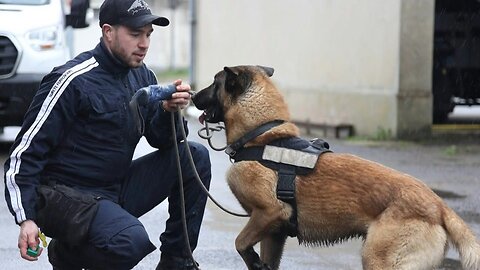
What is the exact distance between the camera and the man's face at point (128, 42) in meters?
4.58

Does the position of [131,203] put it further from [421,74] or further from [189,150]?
[421,74]

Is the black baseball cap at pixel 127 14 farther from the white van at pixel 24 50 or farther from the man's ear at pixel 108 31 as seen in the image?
the white van at pixel 24 50

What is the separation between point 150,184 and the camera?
16.6 ft

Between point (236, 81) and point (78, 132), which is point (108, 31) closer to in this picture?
point (78, 132)

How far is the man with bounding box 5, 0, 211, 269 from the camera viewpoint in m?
4.41

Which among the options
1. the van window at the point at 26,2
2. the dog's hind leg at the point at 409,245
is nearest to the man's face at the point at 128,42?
the dog's hind leg at the point at 409,245

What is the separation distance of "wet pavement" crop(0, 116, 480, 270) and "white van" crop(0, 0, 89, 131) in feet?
2.33

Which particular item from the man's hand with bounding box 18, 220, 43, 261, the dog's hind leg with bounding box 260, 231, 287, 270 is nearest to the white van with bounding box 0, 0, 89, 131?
the dog's hind leg with bounding box 260, 231, 287, 270

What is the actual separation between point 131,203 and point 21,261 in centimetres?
142

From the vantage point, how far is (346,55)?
14.3 metres

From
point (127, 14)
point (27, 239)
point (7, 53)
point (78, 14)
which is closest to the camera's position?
point (27, 239)

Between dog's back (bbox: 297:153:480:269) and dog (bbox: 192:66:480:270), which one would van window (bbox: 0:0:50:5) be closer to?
dog (bbox: 192:66:480:270)

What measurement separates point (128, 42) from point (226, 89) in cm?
67

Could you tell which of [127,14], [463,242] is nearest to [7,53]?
[127,14]
